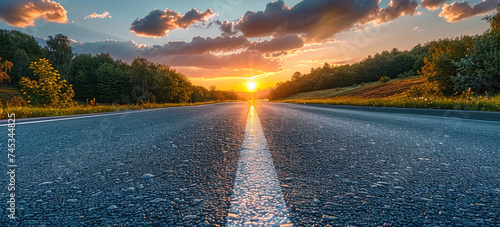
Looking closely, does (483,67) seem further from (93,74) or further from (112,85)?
(93,74)

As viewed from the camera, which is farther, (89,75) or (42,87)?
(89,75)

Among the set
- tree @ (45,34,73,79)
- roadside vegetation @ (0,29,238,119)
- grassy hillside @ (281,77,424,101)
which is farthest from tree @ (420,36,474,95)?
tree @ (45,34,73,79)

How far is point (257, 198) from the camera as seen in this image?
4.62 feet

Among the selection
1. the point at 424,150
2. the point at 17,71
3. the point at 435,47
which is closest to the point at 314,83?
the point at 435,47

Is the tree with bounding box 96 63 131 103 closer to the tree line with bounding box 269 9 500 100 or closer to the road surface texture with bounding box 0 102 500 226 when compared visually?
the tree line with bounding box 269 9 500 100

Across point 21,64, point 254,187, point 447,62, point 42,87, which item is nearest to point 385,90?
point 447,62

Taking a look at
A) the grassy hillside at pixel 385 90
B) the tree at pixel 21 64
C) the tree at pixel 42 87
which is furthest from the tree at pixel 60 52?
the grassy hillside at pixel 385 90

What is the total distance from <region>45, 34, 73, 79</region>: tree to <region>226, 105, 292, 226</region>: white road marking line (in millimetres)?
82844

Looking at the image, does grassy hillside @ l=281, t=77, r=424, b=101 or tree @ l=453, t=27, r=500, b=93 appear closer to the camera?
tree @ l=453, t=27, r=500, b=93

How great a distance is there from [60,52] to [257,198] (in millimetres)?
88057

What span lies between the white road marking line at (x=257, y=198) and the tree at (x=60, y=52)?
272 ft

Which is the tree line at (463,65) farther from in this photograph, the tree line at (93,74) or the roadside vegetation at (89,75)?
the tree line at (93,74)

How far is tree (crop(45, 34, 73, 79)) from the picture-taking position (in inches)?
2621

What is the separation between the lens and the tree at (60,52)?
218 ft
